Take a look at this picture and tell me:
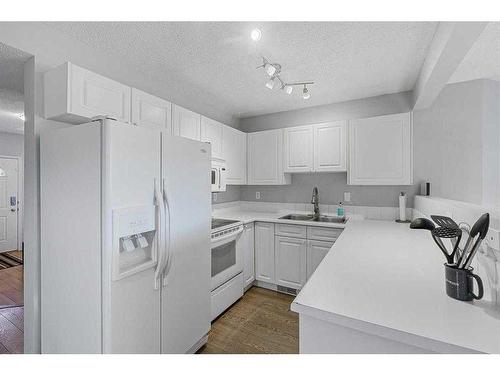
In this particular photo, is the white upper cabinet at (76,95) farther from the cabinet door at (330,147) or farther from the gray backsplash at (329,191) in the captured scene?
the cabinet door at (330,147)

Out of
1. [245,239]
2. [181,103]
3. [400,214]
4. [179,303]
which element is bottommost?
[179,303]

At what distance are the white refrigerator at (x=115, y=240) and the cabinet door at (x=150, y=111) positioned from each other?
1.75 ft

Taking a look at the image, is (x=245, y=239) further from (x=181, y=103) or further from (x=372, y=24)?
(x=372, y=24)

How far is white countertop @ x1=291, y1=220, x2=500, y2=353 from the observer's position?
2.32ft

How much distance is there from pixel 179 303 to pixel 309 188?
2.31 m

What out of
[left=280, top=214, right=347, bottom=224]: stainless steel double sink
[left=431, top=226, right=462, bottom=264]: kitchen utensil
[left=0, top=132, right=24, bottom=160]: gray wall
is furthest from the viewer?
[left=0, top=132, right=24, bottom=160]: gray wall

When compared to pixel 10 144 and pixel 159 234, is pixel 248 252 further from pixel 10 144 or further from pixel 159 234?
pixel 10 144

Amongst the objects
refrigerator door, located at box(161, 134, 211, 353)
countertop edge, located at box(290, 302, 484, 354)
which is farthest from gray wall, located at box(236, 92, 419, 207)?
countertop edge, located at box(290, 302, 484, 354)

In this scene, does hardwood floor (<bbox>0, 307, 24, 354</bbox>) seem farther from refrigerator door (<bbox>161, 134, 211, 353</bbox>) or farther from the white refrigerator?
refrigerator door (<bbox>161, 134, 211, 353</bbox>)

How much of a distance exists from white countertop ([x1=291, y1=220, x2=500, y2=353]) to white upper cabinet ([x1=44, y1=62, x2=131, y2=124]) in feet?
5.71

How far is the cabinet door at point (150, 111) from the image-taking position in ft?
6.36
